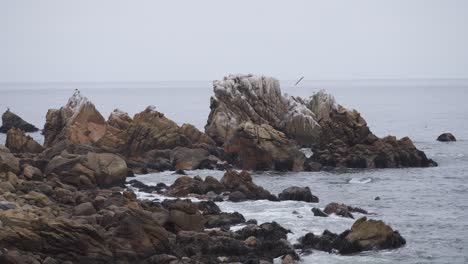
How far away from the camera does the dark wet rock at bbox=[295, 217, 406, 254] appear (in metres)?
38.5

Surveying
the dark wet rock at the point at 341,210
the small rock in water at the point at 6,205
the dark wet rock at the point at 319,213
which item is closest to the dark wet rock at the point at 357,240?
the dark wet rock at the point at 319,213

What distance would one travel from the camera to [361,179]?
64250 mm

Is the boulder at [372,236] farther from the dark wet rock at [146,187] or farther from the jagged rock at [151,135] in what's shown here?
the jagged rock at [151,135]

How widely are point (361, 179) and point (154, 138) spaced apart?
20.2 meters

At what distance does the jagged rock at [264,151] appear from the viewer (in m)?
69.8

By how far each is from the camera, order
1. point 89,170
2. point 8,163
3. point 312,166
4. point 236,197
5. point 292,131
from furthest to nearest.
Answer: point 292,131, point 312,166, point 89,170, point 236,197, point 8,163

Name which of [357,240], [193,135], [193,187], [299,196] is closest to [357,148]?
[193,135]

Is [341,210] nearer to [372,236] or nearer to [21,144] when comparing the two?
[372,236]

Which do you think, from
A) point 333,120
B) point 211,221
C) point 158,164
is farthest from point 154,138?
point 211,221

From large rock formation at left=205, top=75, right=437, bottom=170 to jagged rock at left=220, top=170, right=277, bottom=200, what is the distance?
14140mm

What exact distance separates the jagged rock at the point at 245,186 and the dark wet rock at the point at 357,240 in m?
13.1

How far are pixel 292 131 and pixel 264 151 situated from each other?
15.3 m

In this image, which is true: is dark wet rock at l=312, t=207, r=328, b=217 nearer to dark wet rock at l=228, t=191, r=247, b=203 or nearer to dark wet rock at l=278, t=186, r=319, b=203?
dark wet rock at l=278, t=186, r=319, b=203

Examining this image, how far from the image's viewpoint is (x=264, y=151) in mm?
69875
